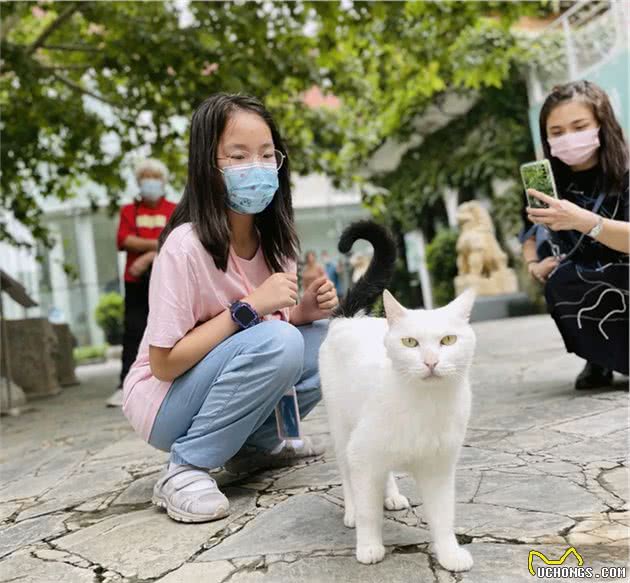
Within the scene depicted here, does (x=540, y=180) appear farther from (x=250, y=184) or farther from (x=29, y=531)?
(x=29, y=531)

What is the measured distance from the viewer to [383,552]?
155cm

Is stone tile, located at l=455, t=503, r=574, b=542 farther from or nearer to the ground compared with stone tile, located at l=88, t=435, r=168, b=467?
farther from the ground

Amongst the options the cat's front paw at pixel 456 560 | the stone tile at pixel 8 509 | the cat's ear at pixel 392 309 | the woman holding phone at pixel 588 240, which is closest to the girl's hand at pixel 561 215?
the woman holding phone at pixel 588 240

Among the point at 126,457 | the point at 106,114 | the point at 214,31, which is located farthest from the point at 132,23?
the point at 126,457

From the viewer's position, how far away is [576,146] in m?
2.91

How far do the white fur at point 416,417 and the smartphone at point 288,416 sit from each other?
0.62 meters

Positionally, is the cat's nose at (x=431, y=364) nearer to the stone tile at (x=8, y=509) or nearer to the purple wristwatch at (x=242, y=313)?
the purple wristwatch at (x=242, y=313)

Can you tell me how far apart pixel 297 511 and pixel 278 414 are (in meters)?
0.43

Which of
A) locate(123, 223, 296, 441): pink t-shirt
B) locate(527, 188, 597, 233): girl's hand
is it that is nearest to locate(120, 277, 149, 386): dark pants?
locate(123, 223, 296, 441): pink t-shirt

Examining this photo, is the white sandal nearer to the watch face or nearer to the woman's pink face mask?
the watch face

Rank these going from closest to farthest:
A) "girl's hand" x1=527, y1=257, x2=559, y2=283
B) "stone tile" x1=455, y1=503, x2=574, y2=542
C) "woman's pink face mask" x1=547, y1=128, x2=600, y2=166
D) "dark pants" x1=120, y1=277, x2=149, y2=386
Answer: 1. "stone tile" x1=455, y1=503, x2=574, y2=542
2. "woman's pink face mask" x1=547, y1=128, x2=600, y2=166
3. "girl's hand" x1=527, y1=257, x2=559, y2=283
4. "dark pants" x1=120, y1=277, x2=149, y2=386

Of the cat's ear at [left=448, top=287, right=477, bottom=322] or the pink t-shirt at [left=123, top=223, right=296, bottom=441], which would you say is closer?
the cat's ear at [left=448, top=287, right=477, bottom=322]

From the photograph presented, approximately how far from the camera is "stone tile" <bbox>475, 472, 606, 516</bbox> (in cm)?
181

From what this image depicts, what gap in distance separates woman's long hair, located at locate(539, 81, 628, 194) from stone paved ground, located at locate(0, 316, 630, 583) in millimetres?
1030
